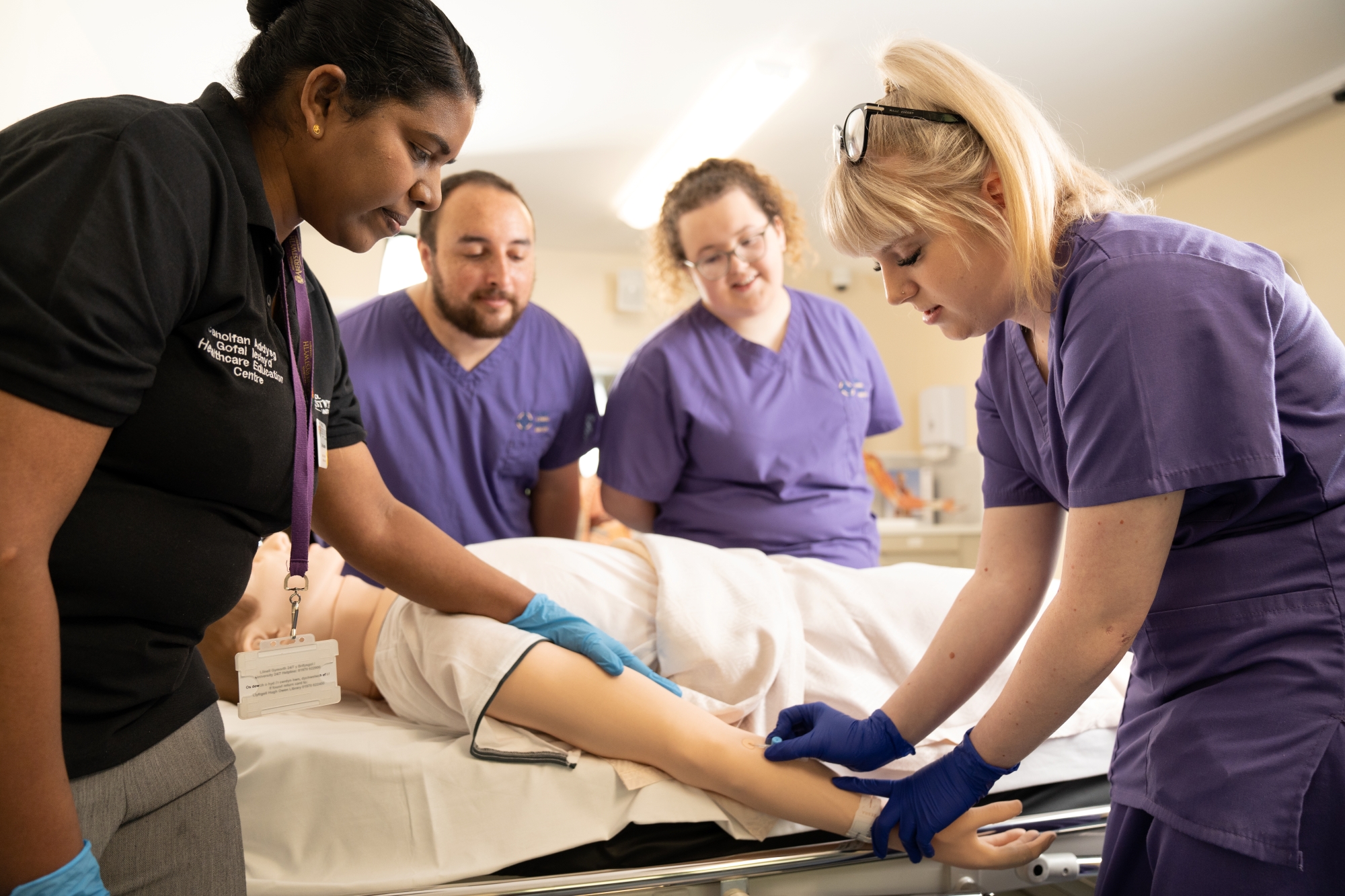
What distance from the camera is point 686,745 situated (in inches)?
46.8

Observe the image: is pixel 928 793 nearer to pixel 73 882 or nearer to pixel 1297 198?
pixel 73 882

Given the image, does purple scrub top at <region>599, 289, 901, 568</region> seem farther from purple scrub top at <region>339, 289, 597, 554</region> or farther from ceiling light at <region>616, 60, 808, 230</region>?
ceiling light at <region>616, 60, 808, 230</region>

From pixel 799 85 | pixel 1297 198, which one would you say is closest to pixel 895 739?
pixel 799 85

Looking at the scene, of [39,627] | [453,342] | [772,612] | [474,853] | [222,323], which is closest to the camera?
[39,627]

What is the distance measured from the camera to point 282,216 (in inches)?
36.1

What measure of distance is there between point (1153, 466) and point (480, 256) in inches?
67.1

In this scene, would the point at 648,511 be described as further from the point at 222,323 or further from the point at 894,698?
the point at 222,323

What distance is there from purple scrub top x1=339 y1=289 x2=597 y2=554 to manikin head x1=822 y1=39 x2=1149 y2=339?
4.12 feet

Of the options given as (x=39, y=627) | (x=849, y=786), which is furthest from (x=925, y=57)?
(x=39, y=627)

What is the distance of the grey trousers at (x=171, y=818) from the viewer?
2.49 feet

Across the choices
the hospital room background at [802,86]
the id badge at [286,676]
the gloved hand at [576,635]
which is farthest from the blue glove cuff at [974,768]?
the hospital room background at [802,86]

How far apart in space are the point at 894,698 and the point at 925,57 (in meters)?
0.83

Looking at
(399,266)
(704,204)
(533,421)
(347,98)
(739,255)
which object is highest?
(399,266)

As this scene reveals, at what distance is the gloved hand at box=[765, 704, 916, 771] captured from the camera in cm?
117
